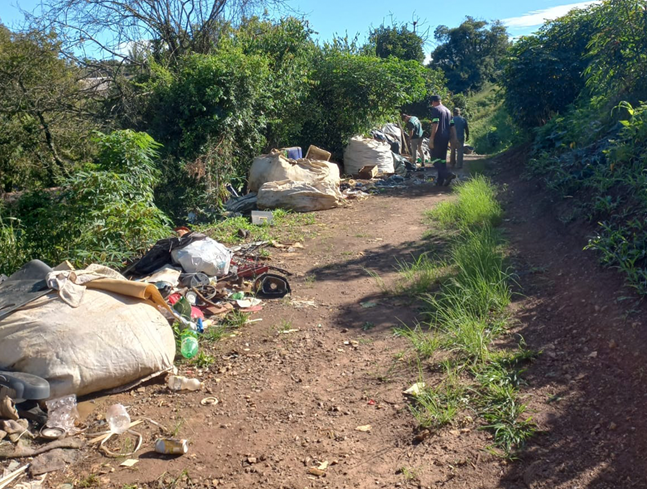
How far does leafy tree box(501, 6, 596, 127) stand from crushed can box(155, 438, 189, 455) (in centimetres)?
1097

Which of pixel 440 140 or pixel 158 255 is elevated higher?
pixel 440 140

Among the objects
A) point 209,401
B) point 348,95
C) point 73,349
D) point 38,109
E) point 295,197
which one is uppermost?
point 348,95

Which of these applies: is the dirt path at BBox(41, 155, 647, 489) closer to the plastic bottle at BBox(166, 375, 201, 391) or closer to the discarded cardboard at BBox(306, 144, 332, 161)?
the plastic bottle at BBox(166, 375, 201, 391)

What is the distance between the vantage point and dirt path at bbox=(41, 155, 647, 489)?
2592 mm

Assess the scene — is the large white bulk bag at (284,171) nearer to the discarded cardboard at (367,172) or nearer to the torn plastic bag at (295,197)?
the torn plastic bag at (295,197)

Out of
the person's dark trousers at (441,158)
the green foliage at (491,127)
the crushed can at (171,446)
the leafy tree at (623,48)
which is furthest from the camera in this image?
the green foliage at (491,127)

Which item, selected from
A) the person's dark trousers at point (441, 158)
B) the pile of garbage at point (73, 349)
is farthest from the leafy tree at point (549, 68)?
the pile of garbage at point (73, 349)

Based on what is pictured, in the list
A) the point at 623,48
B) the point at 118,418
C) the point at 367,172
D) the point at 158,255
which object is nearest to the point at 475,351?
the point at 118,418

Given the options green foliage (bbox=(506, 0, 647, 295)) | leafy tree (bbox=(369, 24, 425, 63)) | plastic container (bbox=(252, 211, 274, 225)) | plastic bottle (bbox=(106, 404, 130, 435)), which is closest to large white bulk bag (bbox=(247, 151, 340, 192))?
plastic container (bbox=(252, 211, 274, 225))

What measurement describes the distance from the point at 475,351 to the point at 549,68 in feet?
32.0

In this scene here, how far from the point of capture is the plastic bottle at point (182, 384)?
11.7ft

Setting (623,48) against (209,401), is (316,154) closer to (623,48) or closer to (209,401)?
(623,48)

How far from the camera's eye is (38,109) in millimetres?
11305

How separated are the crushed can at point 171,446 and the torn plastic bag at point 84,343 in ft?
2.24
